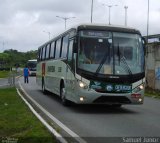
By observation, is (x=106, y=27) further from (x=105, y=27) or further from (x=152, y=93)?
(x=152, y=93)

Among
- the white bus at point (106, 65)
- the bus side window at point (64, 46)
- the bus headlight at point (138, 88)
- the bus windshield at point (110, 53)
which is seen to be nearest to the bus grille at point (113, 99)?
the white bus at point (106, 65)

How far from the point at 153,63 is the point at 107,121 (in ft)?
73.8

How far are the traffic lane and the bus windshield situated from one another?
1571 millimetres

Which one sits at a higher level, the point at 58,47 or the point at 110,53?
the point at 58,47

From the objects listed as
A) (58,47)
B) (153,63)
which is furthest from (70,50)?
(153,63)

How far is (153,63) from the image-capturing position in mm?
35812

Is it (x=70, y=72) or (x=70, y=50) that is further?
(x=70, y=50)

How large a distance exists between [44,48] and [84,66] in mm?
11586

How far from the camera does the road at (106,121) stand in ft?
36.8

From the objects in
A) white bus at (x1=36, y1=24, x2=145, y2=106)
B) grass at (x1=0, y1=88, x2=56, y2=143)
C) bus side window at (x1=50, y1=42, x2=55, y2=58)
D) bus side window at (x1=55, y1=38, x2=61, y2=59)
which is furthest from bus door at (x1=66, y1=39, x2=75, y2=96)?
bus side window at (x1=50, y1=42, x2=55, y2=58)

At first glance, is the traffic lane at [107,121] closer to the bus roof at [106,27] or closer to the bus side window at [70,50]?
the bus side window at [70,50]

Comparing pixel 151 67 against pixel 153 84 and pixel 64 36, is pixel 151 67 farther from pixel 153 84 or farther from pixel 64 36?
pixel 64 36

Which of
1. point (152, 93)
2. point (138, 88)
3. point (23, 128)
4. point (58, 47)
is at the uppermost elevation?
point (58, 47)

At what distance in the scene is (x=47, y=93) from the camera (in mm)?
26938
